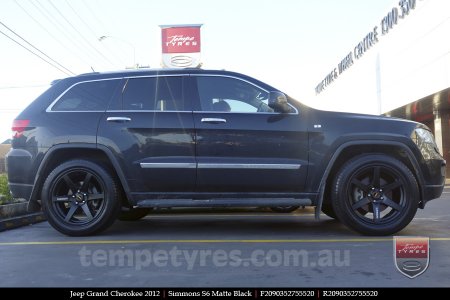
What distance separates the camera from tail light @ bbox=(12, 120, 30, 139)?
5672 mm

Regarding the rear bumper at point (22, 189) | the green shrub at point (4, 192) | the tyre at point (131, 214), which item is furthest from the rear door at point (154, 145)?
the green shrub at point (4, 192)

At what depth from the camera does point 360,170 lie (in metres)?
5.32

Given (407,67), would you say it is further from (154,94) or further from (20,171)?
(20,171)

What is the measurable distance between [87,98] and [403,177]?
12.6 feet

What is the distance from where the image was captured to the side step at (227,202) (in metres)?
5.30

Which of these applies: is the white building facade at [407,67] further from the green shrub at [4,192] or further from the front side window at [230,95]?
the green shrub at [4,192]

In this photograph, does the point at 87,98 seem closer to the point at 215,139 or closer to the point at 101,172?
the point at 101,172

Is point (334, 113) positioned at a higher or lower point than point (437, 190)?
higher

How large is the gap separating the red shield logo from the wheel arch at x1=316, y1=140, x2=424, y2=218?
1.22 metres

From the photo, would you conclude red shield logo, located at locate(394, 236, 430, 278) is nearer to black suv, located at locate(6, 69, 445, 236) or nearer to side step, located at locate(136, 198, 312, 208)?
black suv, located at locate(6, 69, 445, 236)

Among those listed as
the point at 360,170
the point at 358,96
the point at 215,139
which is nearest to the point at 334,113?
the point at 360,170

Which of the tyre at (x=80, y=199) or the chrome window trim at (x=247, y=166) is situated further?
the tyre at (x=80, y=199)

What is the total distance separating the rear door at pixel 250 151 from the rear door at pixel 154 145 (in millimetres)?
152

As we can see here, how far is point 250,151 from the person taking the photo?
210 inches
